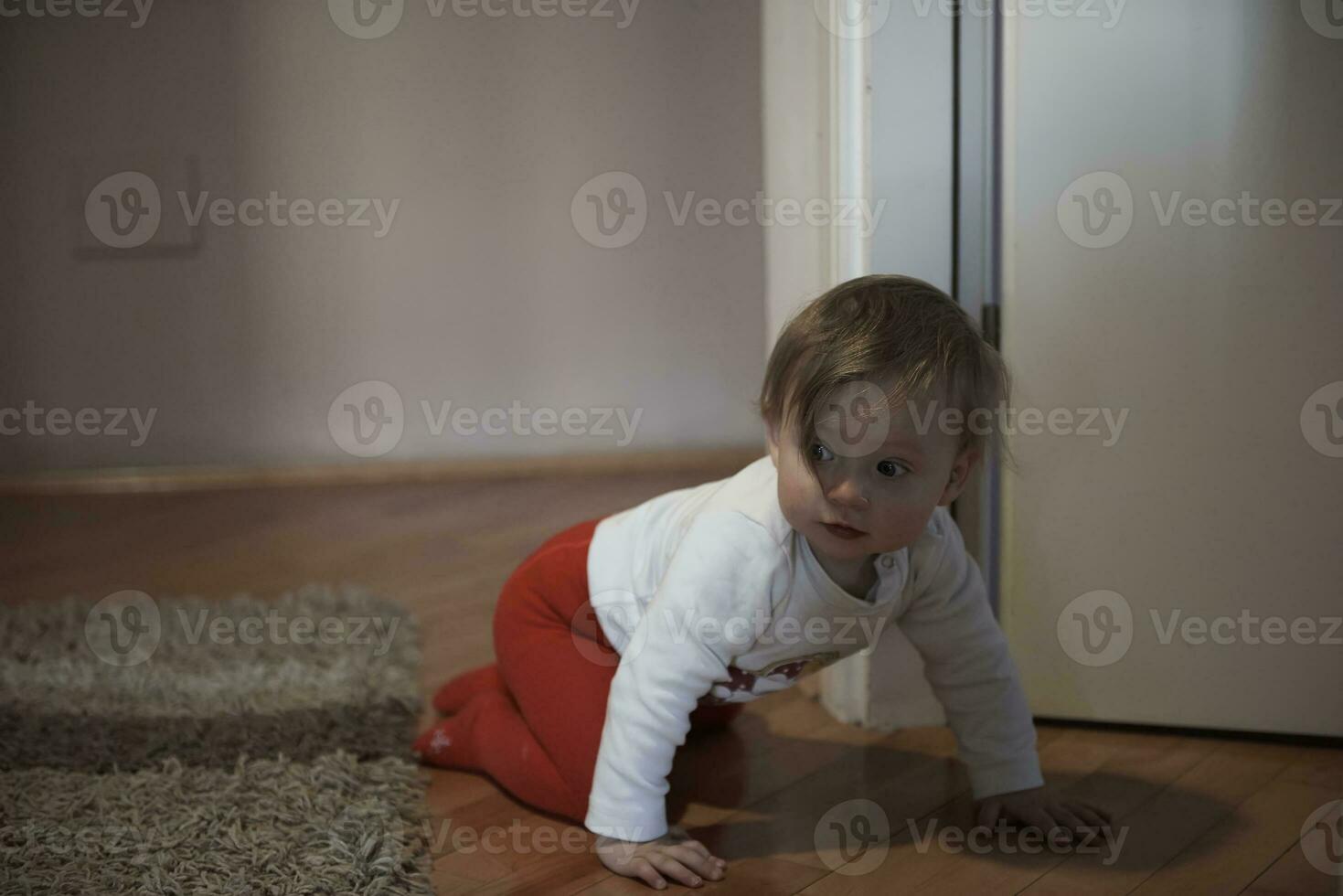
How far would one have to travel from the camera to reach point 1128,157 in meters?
1.18

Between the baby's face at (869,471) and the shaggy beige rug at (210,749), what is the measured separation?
0.42 m

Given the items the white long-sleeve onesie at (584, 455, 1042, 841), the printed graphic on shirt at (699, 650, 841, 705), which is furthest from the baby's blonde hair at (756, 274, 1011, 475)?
the printed graphic on shirt at (699, 650, 841, 705)

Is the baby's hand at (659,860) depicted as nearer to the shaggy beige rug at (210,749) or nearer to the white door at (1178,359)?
the shaggy beige rug at (210,749)

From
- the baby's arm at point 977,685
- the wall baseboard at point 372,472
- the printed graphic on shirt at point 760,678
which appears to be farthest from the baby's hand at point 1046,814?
the wall baseboard at point 372,472

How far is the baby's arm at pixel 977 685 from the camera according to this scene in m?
1.07

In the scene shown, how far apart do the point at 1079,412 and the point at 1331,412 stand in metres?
0.23

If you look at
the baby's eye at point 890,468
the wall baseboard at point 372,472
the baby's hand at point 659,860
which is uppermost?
the baby's eye at point 890,468

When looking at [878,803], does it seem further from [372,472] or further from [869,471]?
[372,472]

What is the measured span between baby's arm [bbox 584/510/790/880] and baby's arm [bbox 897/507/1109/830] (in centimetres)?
17

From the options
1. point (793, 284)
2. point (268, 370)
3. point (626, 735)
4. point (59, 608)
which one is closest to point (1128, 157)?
point (793, 284)

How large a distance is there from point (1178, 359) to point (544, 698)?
70cm

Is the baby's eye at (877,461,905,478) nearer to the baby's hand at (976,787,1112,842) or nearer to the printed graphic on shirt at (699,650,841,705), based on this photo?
the printed graphic on shirt at (699,650,841,705)

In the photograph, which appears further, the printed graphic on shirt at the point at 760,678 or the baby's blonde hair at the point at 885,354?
the printed graphic on shirt at the point at 760,678

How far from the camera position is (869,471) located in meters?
0.91
